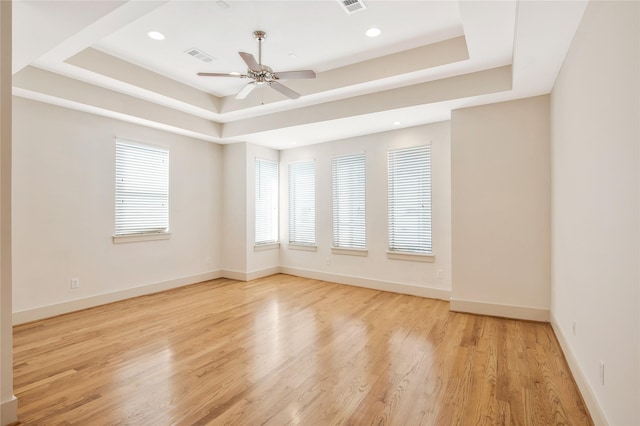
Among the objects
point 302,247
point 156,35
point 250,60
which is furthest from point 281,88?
point 302,247

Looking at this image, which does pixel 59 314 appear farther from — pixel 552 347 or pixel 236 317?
pixel 552 347

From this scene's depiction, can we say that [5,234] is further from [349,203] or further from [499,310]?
[499,310]

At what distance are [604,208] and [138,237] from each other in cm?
556

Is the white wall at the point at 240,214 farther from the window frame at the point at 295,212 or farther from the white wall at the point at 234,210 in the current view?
the window frame at the point at 295,212

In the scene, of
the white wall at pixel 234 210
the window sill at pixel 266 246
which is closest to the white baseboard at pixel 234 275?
the white wall at pixel 234 210

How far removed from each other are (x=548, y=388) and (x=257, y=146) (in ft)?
18.6

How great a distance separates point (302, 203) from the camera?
258 inches

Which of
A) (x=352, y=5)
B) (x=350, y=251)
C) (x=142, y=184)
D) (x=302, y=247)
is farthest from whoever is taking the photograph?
(x=302, y=247)

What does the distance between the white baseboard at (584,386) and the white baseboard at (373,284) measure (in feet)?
5.95

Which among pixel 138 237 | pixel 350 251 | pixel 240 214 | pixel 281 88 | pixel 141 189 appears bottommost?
pixel 350 251

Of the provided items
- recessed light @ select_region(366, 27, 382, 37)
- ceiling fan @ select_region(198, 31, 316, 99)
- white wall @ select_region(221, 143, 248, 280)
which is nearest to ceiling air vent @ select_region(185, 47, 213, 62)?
ceiling fan @ select_region(198, 31, 316, 99)

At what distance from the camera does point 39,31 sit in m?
2.54

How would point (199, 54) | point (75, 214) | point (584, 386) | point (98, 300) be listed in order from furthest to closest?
point (98, 300)
point (75, 214)
point (199, 54)
point (584, 386)

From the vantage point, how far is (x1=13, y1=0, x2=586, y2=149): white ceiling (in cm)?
252
